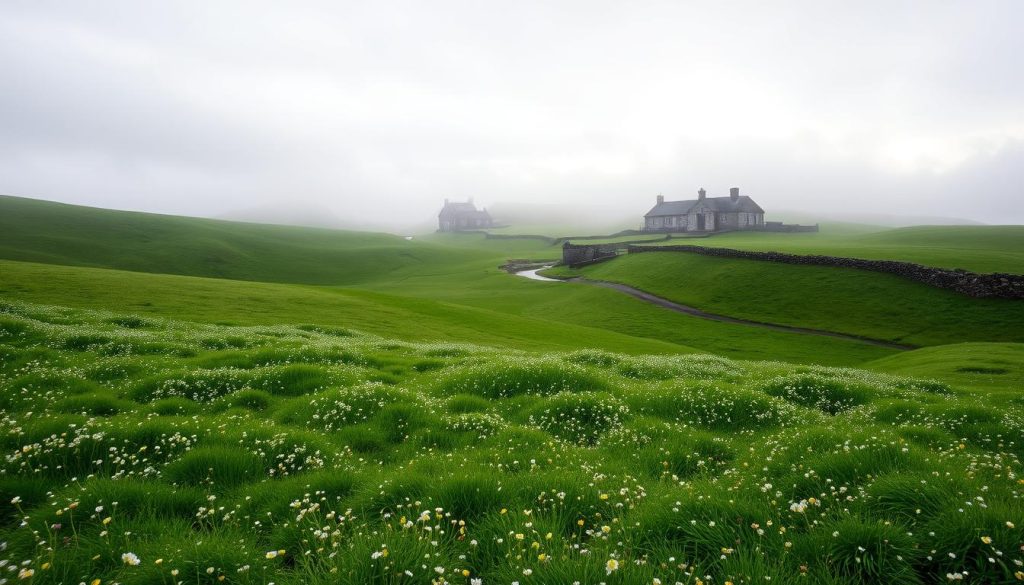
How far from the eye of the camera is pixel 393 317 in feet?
141

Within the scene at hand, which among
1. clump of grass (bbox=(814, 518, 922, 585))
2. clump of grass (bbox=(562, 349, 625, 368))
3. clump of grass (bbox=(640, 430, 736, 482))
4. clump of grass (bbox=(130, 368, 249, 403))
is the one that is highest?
clump of grass (bbox=(814, 518, 922, 585))

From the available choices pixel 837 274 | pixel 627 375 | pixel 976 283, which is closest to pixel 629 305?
pixel 837 274

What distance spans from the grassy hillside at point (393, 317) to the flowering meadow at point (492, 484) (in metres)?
24.7

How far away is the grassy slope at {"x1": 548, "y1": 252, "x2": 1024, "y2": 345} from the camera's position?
1742 inches

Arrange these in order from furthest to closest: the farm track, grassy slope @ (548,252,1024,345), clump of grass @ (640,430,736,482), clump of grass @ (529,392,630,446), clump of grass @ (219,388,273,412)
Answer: the farm track
grassy slope @ (548,252,1024,345)
clump of grass @ (219,388,273,412)
clump of grass @ (529,392,630,446)
clump of grass @ (640,430,736,482)

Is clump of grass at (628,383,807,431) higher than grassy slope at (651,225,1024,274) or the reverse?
the reverse

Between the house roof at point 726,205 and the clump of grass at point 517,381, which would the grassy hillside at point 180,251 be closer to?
the house roof at point 726,205

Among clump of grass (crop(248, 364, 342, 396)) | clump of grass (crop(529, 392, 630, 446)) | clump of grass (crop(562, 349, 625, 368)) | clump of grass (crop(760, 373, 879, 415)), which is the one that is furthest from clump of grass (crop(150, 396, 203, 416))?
clump of grass (crop(760, 373, 879, 415))

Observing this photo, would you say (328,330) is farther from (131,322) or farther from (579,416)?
(579,416)

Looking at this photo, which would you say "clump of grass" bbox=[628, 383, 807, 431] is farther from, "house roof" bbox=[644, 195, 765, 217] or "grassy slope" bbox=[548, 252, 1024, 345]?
"house roof" bbox=[644, 195, 765, 217]

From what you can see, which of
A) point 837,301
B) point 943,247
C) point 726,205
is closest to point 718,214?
point 726,205

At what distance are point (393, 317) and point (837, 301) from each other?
47659 millimetres

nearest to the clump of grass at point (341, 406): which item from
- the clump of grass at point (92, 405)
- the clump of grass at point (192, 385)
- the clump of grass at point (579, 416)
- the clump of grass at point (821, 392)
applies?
the clump of grass at point (192, 385)

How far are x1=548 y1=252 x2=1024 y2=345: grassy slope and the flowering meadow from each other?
4422cm
